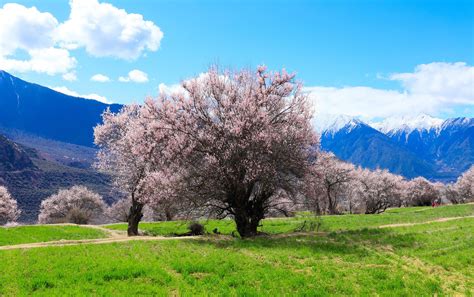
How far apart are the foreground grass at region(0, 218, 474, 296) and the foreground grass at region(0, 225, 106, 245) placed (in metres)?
12.6

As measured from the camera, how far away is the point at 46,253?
22.9 m

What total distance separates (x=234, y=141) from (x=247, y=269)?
11.5 m

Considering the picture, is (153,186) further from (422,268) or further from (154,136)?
(422,268)

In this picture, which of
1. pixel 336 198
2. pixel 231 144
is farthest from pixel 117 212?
pixel 231 144

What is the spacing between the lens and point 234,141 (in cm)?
2873

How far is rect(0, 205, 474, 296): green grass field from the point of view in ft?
54.0

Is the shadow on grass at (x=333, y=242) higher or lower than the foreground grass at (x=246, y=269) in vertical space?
higher

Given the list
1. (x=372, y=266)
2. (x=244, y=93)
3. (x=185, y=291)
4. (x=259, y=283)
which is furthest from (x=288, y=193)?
(x=185, y=291)

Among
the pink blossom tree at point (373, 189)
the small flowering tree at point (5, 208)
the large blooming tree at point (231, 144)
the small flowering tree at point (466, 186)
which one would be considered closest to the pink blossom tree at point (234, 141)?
the large blooming tree at point (231, 144)

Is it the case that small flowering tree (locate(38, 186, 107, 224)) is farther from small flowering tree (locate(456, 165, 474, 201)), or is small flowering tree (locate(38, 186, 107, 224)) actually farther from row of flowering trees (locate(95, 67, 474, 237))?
small flowering tree (locate(456, 165, 474, 201))

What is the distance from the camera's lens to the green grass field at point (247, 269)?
16469 mm

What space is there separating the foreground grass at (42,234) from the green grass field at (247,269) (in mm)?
12659

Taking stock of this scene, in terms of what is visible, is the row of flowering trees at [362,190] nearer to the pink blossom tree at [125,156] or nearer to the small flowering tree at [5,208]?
the pink blossom tree at [125,156]

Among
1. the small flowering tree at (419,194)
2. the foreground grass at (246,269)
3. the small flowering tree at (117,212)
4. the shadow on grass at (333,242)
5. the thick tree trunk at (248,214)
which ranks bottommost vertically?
the small flowering tree at (117,212)
